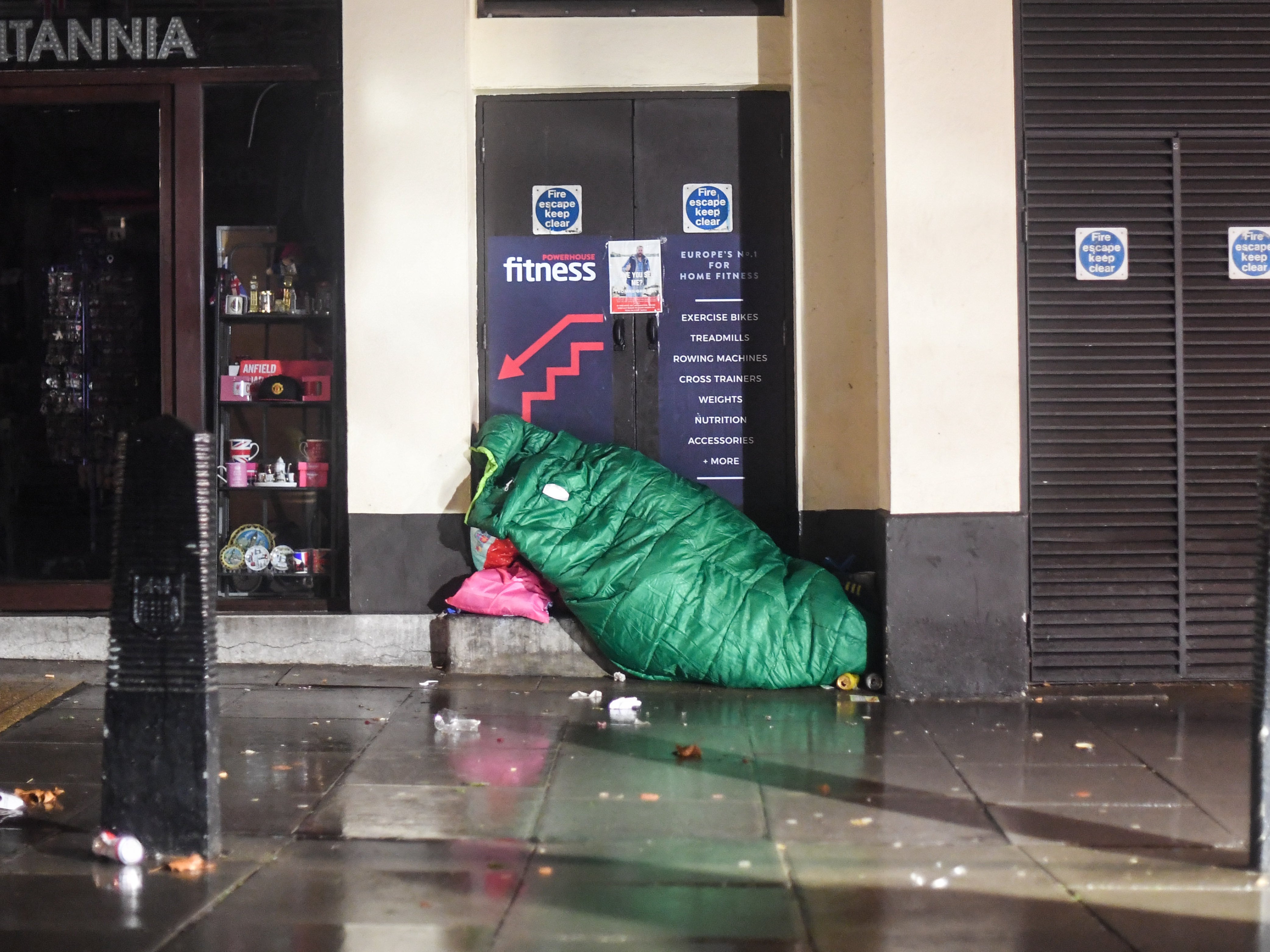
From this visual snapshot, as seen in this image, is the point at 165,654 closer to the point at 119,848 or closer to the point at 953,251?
the point at 119,848

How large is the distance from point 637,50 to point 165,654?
4.64 metres

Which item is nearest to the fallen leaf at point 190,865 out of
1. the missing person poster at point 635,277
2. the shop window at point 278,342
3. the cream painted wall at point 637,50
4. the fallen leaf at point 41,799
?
the fallen leaf at point 41,799

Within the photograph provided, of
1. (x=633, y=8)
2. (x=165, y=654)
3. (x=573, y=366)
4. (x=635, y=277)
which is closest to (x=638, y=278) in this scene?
(x=635, y=277)

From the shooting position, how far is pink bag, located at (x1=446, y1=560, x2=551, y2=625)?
6.62m

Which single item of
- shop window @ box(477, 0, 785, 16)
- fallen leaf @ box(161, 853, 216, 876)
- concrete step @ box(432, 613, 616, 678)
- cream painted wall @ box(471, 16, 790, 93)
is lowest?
fallen leaf @ box(161, 853, 216, 876)

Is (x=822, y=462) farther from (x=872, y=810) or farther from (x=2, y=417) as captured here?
(x=2, y=417)

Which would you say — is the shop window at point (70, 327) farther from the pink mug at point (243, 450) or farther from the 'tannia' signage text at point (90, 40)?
the pink mug at point (243, 450)

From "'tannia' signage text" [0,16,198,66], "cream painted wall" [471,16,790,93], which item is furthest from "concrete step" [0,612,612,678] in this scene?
"'tannia' signage text" [0,16,198,66]

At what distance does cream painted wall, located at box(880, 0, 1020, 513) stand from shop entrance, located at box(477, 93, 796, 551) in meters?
0.97

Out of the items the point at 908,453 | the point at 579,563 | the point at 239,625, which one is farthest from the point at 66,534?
the point at 908,453

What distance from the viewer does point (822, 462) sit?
7004 mm

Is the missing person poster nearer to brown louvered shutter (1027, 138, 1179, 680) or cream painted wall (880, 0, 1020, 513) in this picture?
cream painted wall (880, 0, 1020, 513)

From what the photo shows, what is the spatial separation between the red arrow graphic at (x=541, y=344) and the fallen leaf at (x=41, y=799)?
3422mm

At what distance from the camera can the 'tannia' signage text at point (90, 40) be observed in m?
7.09
